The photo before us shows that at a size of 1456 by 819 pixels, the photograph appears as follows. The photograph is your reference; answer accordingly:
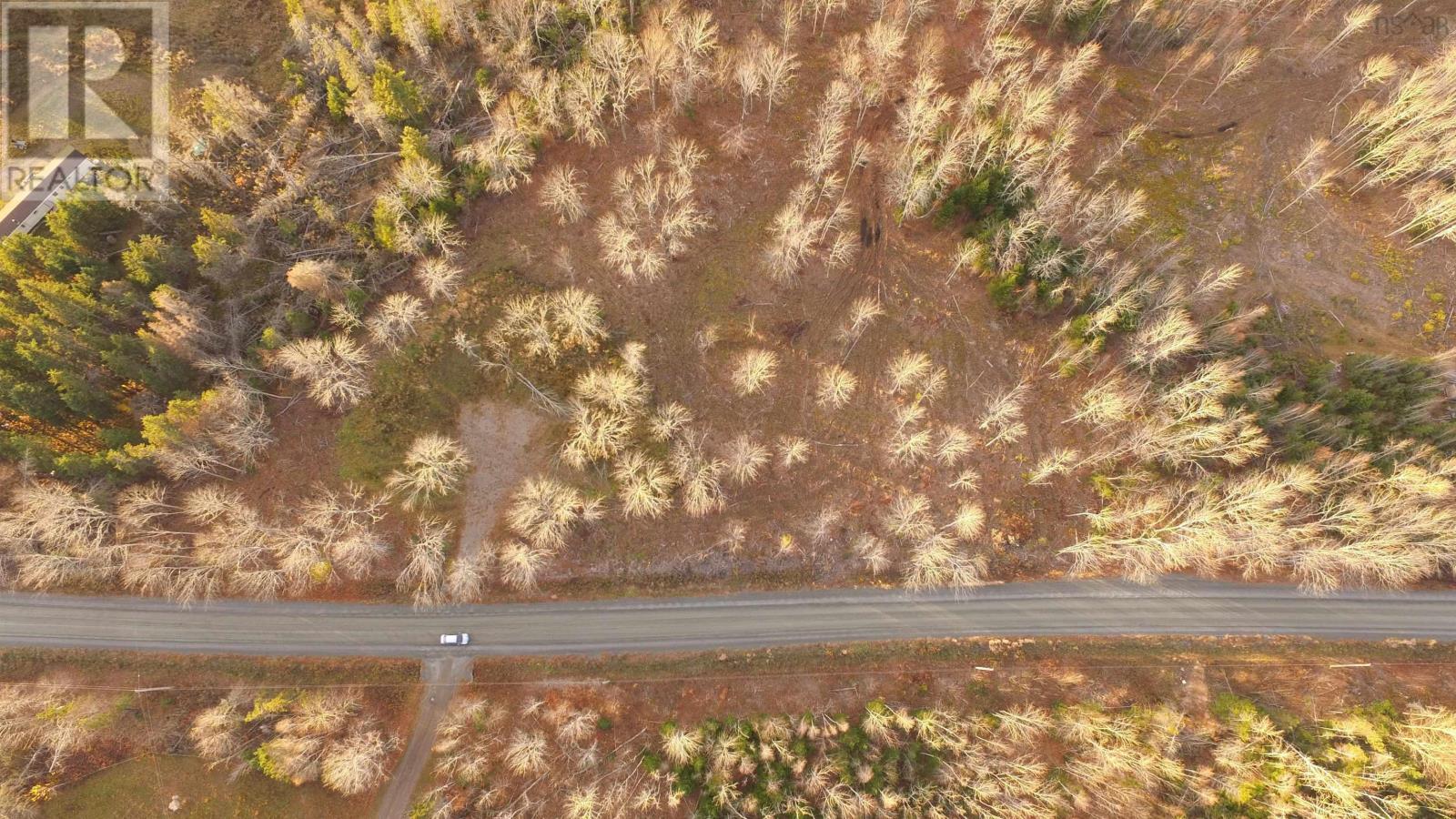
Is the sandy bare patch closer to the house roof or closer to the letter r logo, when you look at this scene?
the house roof

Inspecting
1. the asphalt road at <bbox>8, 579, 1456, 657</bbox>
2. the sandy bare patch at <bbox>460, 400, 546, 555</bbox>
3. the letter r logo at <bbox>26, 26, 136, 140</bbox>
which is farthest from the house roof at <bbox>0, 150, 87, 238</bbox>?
the sandy bare patch at <bbox>460, 400, 546, 555</bbox>

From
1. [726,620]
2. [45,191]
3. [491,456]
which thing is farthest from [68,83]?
[726,620]

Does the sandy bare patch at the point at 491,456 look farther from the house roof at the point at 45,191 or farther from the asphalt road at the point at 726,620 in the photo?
the house roof at the point at 45,191

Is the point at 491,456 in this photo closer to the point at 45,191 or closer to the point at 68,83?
the point at 45,191

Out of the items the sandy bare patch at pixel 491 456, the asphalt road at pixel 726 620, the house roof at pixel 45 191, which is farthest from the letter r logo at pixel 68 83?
the sandy bare patch at pixel 491 456

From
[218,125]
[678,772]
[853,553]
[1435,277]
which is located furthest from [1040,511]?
[218,125]

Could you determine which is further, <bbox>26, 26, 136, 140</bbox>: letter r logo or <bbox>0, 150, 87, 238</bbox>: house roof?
<bbox>26, 26, 136, 140</bbox>: letter r logo

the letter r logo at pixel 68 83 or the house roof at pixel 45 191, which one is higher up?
the letter r logo at pixel 68 83
